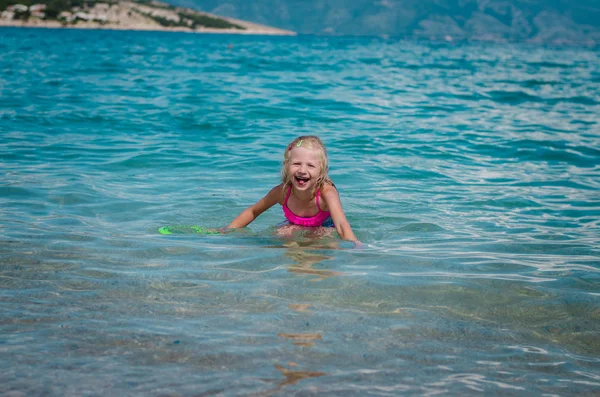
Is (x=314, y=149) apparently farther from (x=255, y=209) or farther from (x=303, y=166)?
(x=255, y=209)

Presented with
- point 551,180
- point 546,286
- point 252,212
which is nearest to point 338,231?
point 252,212

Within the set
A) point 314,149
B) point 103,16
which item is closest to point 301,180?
point 314,149

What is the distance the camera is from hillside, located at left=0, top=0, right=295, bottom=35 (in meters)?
101

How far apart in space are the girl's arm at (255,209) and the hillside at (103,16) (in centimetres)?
10521

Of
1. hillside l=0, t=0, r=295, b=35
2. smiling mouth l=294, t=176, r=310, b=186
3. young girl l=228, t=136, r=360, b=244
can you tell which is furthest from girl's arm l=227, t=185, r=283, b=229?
hillside l=0, t=0, r=295, b=35

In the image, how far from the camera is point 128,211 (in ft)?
21.0

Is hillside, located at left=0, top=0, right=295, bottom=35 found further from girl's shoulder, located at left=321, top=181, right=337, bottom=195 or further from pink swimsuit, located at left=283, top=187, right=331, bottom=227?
girl's shoulder, located at left=321, top=181, right=337, bottom=195

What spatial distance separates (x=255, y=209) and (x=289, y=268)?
4.88 ft

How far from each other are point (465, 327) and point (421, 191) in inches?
176

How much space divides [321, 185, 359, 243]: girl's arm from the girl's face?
0.25m

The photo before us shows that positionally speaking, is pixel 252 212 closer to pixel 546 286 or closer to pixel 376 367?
pixel 546 286

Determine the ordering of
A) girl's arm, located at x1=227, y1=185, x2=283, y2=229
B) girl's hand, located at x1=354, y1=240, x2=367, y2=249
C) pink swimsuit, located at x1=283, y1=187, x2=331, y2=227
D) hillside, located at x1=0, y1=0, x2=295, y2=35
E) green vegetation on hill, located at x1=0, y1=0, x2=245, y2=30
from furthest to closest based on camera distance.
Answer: green vegetation on hill, located at x1=0, y1=0, x2=245, y2=30, hillside, located at x1=0, y1=0, x2=295, y2=35, pink swimsuit, located at x1=283, y1=187, x2=331, y2=227, girl's arm, located at x1=227, y1=185, x2=283, y2=229, girl's hand, located at x1=354, y1=240, x2=367, y2=249

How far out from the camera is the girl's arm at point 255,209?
18.8 ft

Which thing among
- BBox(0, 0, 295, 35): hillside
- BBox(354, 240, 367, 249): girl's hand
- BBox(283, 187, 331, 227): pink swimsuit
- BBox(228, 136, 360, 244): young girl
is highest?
BBox(0, 0, 295, 35): hillside
